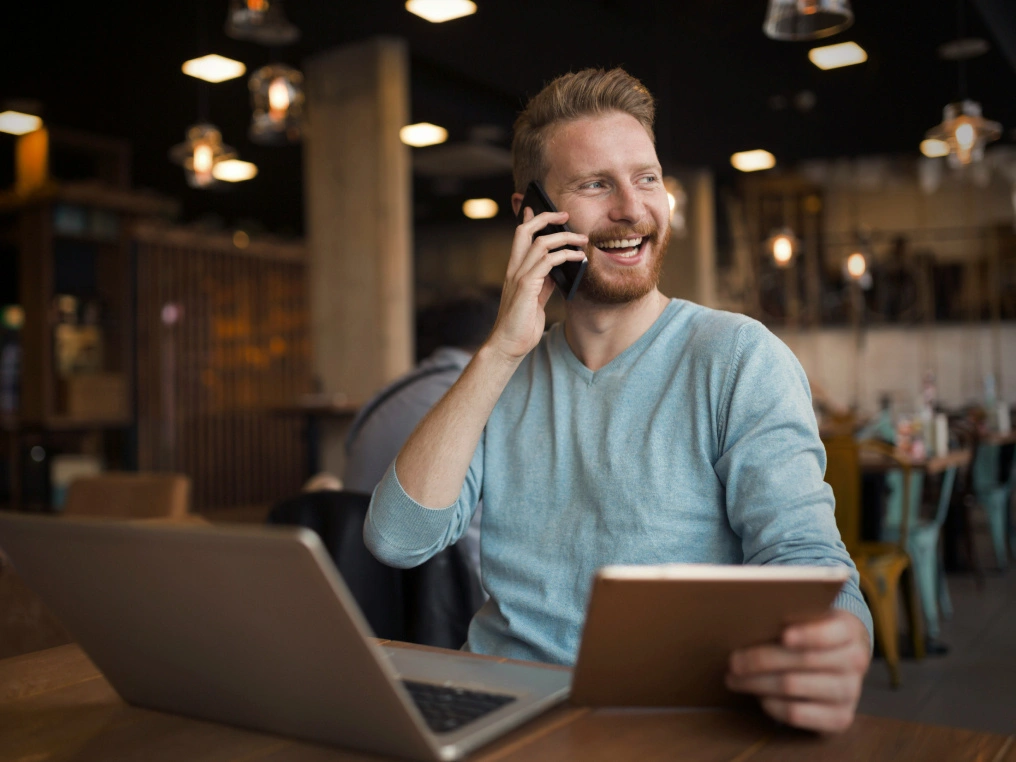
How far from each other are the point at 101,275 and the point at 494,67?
4572 millimetres

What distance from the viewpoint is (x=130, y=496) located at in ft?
9.88

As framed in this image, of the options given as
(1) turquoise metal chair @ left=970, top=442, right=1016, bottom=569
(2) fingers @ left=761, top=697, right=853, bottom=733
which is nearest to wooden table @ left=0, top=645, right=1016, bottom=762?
(2) fingers @ left=761, top=697, right=853, bottom=733

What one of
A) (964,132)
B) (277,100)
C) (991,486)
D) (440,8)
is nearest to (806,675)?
(277,100)

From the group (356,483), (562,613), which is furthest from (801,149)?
(562,613)

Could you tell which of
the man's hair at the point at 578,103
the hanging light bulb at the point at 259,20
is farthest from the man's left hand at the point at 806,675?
the hanging light bulb at the point at 259,20

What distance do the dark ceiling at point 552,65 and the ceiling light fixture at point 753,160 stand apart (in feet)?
0.68

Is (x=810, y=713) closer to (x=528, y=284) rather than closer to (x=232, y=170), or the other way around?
(x=528, y=284)

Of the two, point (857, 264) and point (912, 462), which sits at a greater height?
point (857, 264)

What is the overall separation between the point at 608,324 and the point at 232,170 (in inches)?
265

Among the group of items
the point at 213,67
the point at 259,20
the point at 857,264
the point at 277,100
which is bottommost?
the point at 857,264

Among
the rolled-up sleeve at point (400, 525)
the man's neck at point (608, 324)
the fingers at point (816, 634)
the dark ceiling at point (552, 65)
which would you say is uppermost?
the dark ceiling at point (552, 65)

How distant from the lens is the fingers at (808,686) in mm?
777

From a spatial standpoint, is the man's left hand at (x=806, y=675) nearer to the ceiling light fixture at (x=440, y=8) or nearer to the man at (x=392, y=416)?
the man at (x=392, y=416)

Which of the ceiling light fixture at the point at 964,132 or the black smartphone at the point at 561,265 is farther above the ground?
the ceiling light fixture at the point at 964,132
